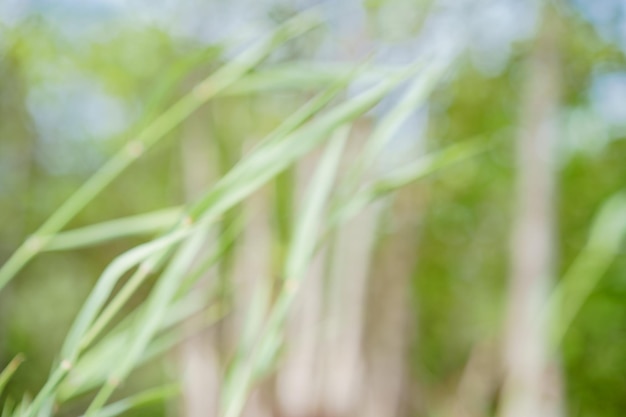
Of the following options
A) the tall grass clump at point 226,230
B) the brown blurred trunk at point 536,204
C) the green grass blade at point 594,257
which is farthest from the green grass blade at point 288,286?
the brown blurred trunk at point 536,204

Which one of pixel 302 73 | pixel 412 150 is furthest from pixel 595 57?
pixel 302 73

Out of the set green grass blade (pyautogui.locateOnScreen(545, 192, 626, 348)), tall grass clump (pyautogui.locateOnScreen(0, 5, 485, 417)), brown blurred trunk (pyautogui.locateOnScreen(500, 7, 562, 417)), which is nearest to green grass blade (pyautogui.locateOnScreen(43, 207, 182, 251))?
tall grass clump (pyautogui.locateOnScreen(0, 5, 485, 417))

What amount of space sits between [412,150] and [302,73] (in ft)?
9.37

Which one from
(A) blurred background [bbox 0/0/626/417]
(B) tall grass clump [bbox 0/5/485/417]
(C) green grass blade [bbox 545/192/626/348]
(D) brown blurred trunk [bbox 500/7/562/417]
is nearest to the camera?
(B) tall grass clump [bbox 0/5/485/417]

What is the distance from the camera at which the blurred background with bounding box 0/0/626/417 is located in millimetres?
2381

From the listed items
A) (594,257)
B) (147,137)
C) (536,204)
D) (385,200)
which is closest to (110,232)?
(147,137)

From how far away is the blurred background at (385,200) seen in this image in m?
2.38

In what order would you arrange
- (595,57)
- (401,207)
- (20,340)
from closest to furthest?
(595,57), (401,207), (20,340)

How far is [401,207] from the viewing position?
3.57m

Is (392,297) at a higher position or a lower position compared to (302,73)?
higher

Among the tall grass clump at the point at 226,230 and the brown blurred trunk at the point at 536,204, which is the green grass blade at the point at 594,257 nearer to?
the tall grass clump at the point at 226,230

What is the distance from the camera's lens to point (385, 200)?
7.07 ft

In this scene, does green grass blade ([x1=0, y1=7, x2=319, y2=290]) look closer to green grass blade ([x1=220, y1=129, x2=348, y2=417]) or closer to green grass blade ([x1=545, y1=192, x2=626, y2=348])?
green grass blade ([x1=220, y1=129, x2=348, y2=417])

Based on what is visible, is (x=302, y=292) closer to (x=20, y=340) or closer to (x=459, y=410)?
(x=459, y=410)
